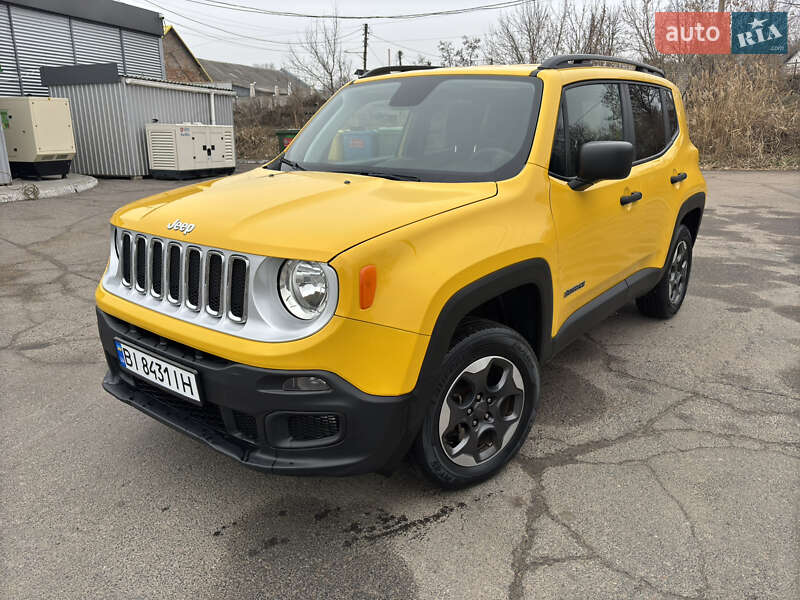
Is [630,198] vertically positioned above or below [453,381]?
above

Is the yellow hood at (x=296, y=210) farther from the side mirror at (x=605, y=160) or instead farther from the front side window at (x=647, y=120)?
the front side window at (x=647, y=120)

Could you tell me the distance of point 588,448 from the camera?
9.73 ft

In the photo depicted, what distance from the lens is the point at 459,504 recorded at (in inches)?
100

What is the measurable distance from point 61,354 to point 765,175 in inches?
612

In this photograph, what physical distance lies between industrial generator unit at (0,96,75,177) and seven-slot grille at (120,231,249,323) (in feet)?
40.2

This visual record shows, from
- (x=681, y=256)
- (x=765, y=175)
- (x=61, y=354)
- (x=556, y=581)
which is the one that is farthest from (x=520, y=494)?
(x=765, y=175)

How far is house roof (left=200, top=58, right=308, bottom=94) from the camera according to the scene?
6638 cm

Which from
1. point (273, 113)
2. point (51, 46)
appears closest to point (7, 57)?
point (51, 46)

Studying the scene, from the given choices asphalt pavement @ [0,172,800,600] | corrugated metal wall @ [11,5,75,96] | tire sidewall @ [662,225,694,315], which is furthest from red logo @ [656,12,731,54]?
asphalt pavement @ [0,172,800,600]

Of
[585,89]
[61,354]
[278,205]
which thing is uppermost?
[585,89]

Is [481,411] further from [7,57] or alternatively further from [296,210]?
[7,57]

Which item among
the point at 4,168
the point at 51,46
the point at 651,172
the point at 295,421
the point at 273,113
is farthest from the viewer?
the point at 273,113

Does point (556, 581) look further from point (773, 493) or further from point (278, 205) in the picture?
point (278, 205)

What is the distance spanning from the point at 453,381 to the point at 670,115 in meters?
3.12
